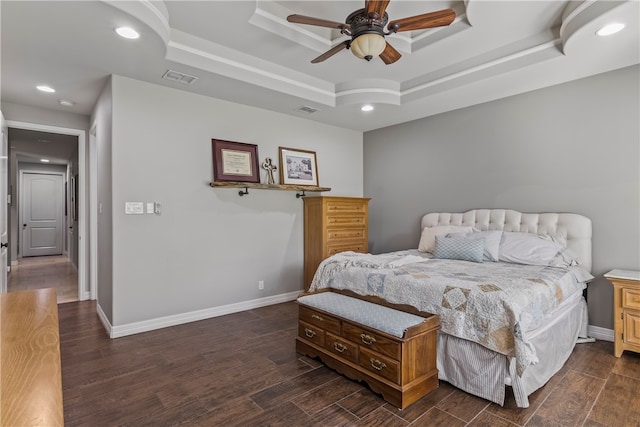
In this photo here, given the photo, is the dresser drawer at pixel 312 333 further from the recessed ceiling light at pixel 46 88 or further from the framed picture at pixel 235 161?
the recessed ceiling light at pixel 46 88

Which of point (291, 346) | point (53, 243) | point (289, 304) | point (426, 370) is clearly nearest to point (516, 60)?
point (426, 370)

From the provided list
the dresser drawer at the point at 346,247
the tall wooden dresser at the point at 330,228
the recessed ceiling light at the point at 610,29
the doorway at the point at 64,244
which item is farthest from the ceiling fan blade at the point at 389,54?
the doorway at the point at 64,244

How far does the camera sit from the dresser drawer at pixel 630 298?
9.25ft

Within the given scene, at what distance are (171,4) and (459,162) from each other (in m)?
3.67

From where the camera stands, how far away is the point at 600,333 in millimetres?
3328

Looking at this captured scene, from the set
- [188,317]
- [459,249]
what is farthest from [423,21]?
[188,317]

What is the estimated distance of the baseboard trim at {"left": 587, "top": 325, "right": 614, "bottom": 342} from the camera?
328 centimetres

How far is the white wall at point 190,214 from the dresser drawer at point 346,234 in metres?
0.49

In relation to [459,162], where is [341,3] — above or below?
above

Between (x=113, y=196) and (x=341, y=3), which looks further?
(x=113, y=196)

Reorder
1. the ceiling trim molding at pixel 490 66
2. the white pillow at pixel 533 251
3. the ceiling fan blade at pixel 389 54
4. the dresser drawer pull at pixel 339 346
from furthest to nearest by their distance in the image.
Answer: the white pillow at pixel 533 251 → the ceiling trim molding at pixel 490 66 → the ceiling fan blade at pixel 389 54 → the dresser drawer pull at pixel 339 346

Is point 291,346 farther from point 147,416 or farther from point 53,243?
point 53,243

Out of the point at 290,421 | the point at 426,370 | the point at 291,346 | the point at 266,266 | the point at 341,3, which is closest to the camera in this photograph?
the point at 290,421

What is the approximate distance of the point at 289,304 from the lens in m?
4.55
